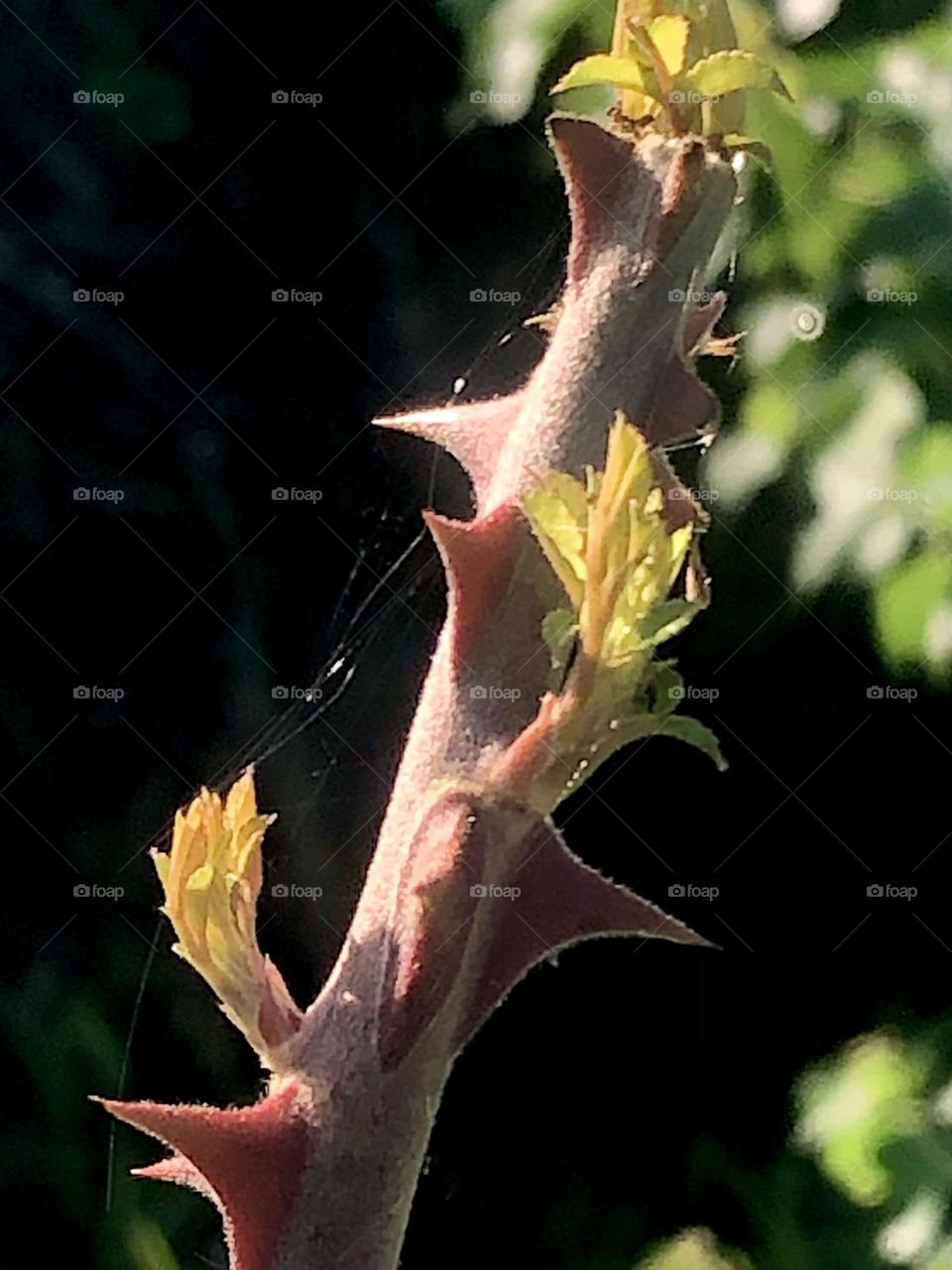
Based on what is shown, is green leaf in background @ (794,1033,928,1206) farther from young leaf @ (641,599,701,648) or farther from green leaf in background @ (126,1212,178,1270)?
young leaf @ (641,599,701,648)

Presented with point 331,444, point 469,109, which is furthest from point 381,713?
point 469,109

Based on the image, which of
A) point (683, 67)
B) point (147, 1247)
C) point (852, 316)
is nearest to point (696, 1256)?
point (147, 1247)

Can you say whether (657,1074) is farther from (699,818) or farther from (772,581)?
(772,581)

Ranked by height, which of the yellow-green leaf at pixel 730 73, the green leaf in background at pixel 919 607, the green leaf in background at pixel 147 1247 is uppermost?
the green leaf in background at pixel 919 607

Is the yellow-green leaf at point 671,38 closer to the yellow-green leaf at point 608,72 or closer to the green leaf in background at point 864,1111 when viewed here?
the yellow-green leaf at point 608,72

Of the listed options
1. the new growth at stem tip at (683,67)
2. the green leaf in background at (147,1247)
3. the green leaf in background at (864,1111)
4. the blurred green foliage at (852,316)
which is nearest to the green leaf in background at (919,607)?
the blurred green foliage at (852,316)

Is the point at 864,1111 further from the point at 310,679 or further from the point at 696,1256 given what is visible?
the point at 310,679
